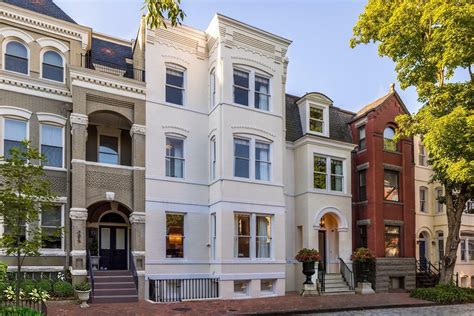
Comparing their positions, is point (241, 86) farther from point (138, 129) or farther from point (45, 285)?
point (45, 285)

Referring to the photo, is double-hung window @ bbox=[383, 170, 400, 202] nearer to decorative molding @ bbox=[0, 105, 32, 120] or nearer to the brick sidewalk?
the brick sidewalk

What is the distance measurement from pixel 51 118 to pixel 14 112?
135cm

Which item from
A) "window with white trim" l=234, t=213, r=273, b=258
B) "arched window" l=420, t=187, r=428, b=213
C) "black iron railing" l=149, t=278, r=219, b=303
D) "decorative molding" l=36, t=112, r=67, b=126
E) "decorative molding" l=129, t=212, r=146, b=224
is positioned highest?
"decorative molding" l=36, t=112, r=67, b=126

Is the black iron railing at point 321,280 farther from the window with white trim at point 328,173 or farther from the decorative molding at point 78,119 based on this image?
the decorative molding at point 78,119

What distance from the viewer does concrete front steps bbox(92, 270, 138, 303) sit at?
16.0 metres

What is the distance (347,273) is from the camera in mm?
22172

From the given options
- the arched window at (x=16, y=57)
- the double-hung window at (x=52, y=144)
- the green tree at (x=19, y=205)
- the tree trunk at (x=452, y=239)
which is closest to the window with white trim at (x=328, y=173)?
the tree trunk at (x=452, y=239)

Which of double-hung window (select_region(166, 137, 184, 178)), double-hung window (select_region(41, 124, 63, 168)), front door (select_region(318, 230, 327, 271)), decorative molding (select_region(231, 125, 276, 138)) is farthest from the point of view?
front door (select_region(318, 230, 327, 271))

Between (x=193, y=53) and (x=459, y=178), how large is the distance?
485 inches

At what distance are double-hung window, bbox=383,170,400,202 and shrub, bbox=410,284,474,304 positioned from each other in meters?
6.09

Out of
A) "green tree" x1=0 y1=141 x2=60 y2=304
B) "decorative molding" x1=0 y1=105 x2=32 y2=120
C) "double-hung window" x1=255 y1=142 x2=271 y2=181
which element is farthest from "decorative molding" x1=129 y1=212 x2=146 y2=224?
"green tree" x1=0 y1=141 x2=60 y2=304

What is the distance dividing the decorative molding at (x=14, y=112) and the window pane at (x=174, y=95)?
5.61 metres

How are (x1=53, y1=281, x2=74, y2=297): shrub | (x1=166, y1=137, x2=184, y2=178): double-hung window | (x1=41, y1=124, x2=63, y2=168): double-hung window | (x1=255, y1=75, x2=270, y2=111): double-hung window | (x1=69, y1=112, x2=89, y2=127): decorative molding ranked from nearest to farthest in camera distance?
(x1=53, y1=281, x2=74, y2=297): shrub
(x1=69, y1=112, x2=89, y2=127): decorative molding
(x1=41, y1=124, x2=63, y2=168): double-hung window
(x1=166, y1=137, x2=184, y2=178): double-hung window
(x1=255, y1=75, x2=270, y2=111): double-hung window

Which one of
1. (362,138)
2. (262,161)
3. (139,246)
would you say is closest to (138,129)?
(139,246)
